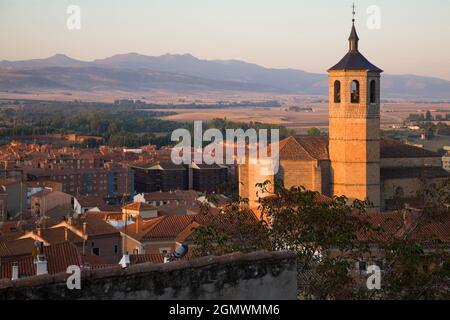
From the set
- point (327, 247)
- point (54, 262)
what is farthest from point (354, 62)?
point (327, 247)

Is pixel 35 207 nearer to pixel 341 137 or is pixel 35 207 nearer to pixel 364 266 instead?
pixel 341 137

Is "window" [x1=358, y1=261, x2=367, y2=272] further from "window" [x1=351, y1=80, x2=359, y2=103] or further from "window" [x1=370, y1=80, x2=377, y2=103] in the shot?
"window" [x1=370, y1=80, x2=377, y2=103]

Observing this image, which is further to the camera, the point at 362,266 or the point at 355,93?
the point at 355,93

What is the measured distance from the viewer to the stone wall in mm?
6145

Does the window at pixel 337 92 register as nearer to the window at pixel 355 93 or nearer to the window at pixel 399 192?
the window at pixel 355 93

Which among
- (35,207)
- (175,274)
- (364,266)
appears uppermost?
(175,274)

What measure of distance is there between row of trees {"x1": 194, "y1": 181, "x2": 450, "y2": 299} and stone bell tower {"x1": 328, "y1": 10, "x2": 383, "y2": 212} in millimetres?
15879

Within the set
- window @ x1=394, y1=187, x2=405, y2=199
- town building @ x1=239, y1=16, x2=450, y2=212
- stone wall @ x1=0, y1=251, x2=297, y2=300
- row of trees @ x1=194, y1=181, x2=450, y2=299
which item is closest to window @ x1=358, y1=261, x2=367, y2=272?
row of trees @ x1=194, y1=181, x2=450, y2=299

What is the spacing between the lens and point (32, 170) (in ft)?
195

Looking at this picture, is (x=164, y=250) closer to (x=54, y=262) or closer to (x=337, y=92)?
(x=54, y=262)

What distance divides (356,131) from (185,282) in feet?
75.2

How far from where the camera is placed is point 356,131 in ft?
94.8
